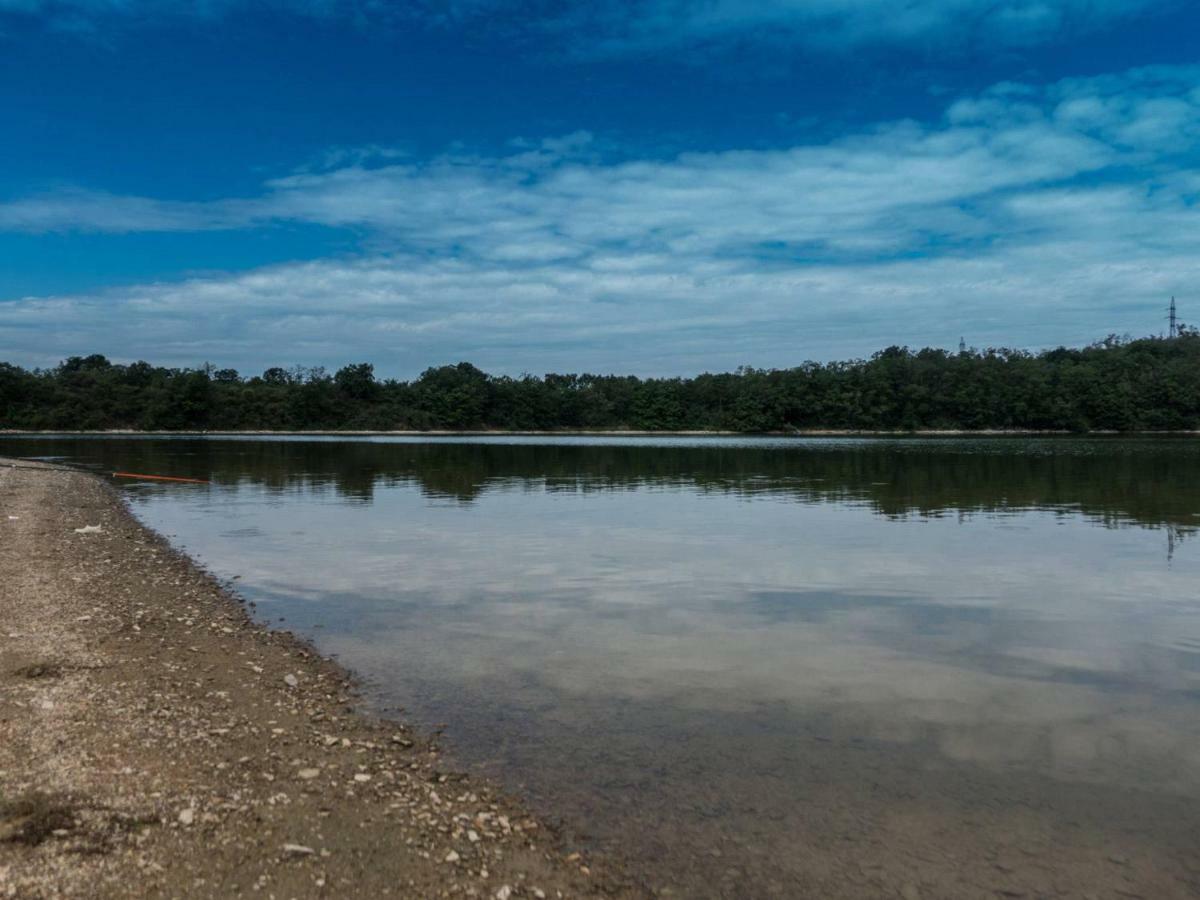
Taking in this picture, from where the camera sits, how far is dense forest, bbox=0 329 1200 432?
144250 mm

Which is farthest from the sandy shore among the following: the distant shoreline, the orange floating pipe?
the distant shoreline

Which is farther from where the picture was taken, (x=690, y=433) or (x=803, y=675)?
(x=690, y=433)

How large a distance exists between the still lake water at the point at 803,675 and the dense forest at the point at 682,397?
444 ft

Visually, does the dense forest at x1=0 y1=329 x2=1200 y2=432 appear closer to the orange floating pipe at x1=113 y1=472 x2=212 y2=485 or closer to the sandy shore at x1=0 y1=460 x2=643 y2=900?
the orange floating pipe at x1=113 y1=472 x2=212 y2=485

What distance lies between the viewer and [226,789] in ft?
21.0

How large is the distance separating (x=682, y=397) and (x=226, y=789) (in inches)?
6656

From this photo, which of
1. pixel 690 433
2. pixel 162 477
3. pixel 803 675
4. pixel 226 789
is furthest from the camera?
pixel 690 433

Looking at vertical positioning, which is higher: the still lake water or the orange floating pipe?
the orange floating pipe

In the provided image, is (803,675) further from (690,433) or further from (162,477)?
(690,433)

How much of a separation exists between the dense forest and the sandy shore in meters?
150

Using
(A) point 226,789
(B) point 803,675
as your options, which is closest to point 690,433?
(B) point 803,675

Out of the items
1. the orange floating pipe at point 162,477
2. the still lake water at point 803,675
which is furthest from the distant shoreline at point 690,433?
the still lake water at point 803,675

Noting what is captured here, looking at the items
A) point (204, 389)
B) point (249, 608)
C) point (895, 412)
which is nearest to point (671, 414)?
point (895, 412)

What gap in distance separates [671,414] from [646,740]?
164 metres
